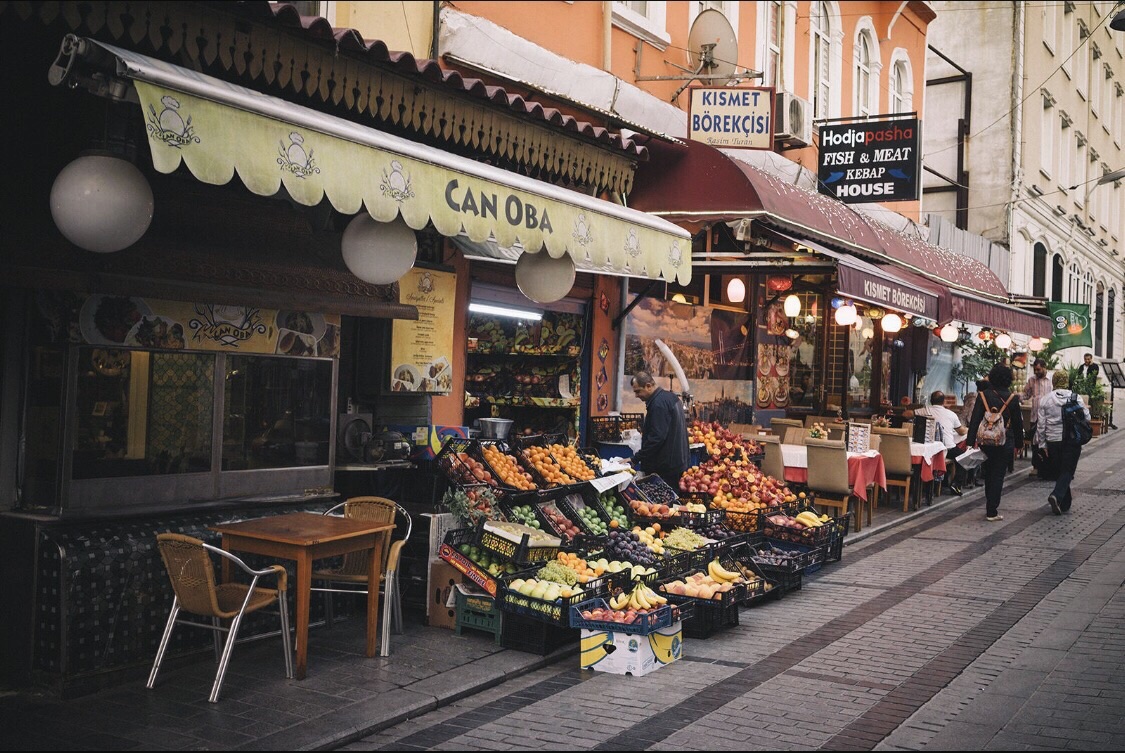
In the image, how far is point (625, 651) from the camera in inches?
257

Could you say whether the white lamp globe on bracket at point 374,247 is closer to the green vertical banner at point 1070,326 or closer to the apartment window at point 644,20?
the apartment window at point 644,20

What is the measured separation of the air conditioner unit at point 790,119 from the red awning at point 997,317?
3.53 meters

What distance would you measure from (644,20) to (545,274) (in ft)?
18.8

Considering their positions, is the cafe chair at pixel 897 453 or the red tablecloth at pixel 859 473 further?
the cafe chair at pixel 897 453

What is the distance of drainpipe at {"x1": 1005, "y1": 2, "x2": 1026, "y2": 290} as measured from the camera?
27609mm

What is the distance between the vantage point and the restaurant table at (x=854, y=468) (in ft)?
39.3

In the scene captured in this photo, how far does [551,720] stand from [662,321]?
8503mm

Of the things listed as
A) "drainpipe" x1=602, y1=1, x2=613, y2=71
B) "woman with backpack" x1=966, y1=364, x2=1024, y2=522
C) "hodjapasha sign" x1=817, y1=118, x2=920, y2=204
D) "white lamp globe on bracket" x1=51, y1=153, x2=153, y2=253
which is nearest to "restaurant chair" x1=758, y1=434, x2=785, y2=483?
"woman with backpack" x1=966, y1=364, x2=1024, y2=522

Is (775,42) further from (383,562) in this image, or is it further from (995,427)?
(383,562)

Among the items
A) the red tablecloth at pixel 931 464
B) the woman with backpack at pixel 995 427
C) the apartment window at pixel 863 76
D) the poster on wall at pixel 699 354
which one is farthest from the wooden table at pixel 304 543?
the apartment window at pixel 863 76

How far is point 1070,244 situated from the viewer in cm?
3409

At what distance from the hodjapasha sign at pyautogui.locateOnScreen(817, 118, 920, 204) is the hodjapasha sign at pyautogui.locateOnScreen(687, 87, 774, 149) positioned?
323 cm

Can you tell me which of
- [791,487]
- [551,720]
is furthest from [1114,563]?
[551,720]

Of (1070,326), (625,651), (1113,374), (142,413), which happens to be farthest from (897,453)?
(1113,374)
